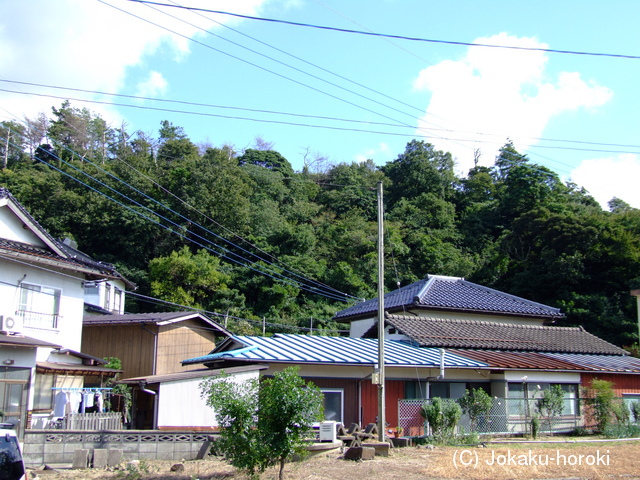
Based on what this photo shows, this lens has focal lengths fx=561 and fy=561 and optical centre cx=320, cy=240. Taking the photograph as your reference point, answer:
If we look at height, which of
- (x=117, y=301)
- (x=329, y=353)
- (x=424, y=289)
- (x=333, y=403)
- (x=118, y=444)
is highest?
(x=117, y=301)

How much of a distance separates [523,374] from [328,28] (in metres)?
14.7

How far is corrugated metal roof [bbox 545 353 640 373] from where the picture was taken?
2225cm

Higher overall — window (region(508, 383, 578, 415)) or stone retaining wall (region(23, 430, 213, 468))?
window (region(508, 383, 578, 415))

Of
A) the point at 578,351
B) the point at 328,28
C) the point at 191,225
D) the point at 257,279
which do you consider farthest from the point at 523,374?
the point at 191,225

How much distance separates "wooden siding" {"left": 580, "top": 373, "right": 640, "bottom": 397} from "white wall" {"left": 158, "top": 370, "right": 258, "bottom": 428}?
13739mm

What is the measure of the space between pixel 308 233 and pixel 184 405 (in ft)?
97.3

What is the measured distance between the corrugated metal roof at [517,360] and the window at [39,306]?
1476 centimetres

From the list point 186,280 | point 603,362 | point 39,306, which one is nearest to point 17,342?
point 39,306

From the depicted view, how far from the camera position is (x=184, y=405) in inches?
629

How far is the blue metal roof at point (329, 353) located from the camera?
17.0 m

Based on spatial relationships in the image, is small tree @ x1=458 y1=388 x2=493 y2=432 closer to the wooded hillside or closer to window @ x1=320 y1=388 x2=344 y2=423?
window @ x1=320 y1=388 x2=344 y2=423

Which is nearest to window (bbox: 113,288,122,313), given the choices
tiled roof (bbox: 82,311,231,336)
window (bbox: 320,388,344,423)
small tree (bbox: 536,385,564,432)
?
tiled roof (bbox: 82,311,231,336)

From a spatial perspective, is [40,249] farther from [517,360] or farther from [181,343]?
[517,360]

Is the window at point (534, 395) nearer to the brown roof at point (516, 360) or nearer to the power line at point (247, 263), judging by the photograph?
the brown roof at point (516, 360)
